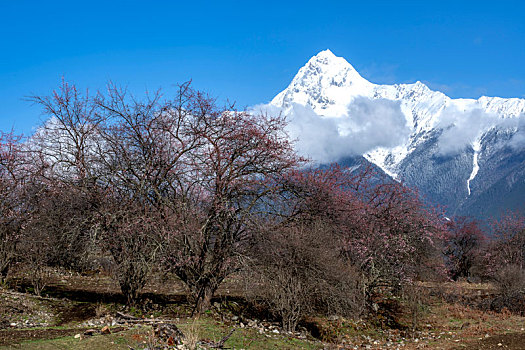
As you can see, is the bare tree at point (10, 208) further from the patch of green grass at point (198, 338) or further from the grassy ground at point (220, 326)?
the patch of green grass at point (198, 338)

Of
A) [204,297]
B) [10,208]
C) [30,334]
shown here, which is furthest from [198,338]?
[10,208]

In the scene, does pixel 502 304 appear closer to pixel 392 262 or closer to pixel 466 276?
pixel 392 262

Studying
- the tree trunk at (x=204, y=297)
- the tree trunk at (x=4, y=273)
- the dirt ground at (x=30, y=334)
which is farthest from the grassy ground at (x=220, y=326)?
the tree trunk at (x=4, y=273)

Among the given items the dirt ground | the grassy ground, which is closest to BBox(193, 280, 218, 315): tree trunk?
the grassy ground

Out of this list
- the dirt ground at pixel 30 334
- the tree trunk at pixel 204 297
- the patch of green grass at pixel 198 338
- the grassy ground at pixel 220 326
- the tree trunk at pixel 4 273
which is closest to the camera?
the patch of green grass at pixel 198 338

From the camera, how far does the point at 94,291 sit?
58.6 feet

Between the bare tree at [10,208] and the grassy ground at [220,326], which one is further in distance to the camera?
the bare tree at [10,208]

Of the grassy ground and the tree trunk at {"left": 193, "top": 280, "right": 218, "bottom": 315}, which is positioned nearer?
the grassy ground

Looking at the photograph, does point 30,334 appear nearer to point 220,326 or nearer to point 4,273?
point 220,326

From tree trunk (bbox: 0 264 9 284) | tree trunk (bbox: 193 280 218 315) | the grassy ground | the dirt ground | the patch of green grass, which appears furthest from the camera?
tree trunk (bbox: 0 264 9 284)

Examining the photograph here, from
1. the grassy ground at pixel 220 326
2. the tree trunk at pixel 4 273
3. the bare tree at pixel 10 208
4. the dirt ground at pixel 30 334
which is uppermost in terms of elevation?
the bare tree at pixel 10 208

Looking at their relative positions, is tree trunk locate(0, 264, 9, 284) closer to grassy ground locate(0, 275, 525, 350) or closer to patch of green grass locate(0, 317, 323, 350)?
grassy ground locate(0, 275, 525, 350)

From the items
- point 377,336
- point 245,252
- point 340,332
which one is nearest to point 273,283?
point 245,252

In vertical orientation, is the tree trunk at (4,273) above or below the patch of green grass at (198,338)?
above
